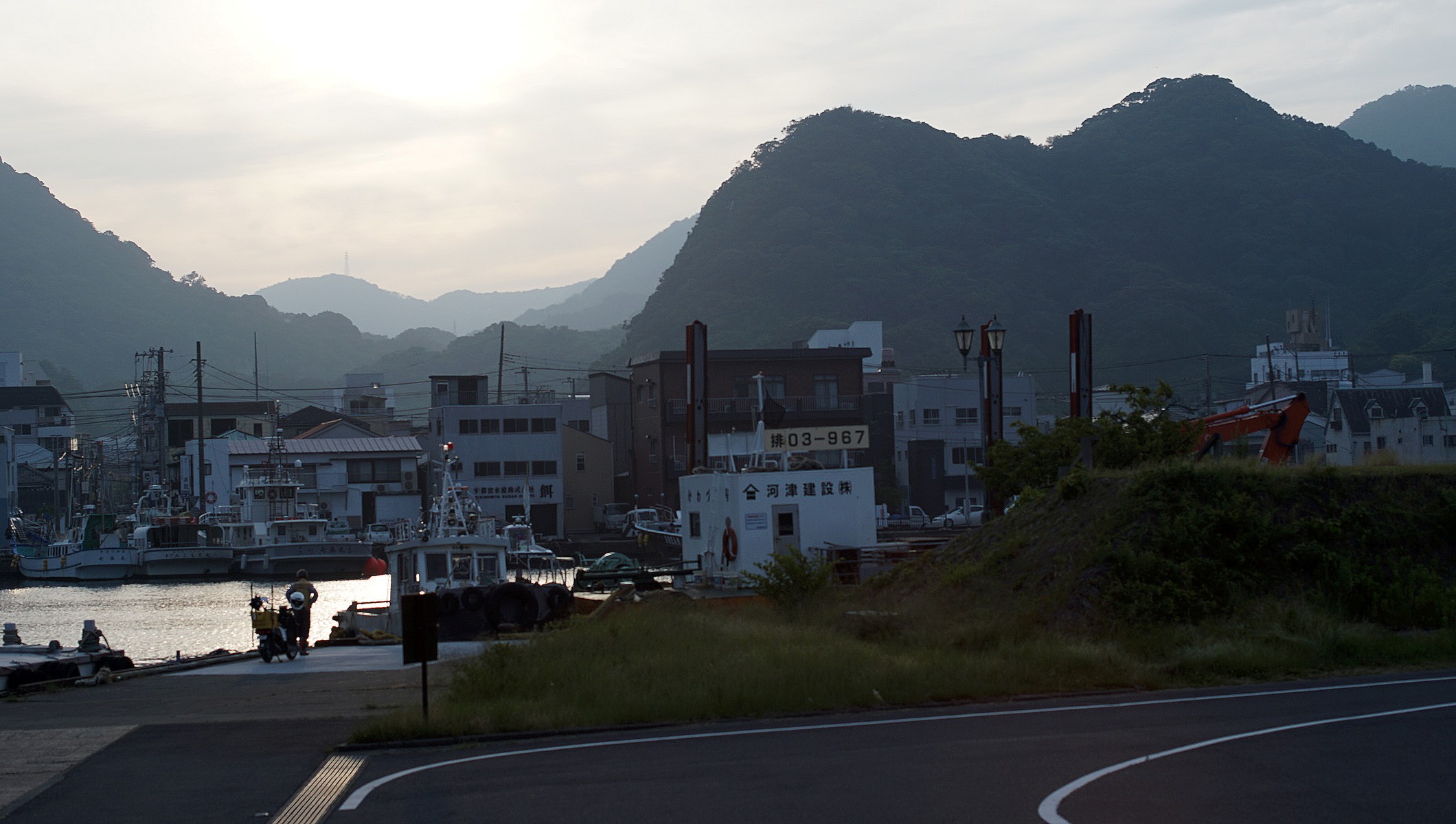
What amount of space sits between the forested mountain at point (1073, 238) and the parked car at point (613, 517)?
40.8 meters

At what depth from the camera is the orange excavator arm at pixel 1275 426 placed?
28.8 metres

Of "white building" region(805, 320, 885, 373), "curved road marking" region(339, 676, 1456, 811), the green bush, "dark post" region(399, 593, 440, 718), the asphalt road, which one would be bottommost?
"curved road marking" region(339, 676, 1456, 811)

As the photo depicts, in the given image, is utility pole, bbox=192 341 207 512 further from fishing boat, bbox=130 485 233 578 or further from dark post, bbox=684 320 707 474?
dark post, bbox=684 320 707 474

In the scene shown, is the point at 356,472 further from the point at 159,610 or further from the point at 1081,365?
the point at 1081,365

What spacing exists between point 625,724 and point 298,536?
6074 centimetres

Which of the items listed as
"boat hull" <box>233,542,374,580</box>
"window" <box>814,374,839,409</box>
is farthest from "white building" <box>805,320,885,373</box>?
"boat hull" <box>233,542,374,580</box>

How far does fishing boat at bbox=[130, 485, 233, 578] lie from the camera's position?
2712 inches

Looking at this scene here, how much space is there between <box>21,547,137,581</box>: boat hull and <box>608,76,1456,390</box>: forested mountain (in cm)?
6239

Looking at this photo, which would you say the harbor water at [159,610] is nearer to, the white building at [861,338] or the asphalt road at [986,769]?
the asphalt road at [986,769]

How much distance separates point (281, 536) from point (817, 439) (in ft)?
145

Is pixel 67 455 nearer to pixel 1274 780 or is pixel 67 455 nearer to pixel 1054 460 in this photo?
pixel 1054 460

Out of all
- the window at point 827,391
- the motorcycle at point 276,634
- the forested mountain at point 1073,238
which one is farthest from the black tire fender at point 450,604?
the forested mountain at point 1073,238

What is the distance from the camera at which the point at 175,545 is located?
233 feet

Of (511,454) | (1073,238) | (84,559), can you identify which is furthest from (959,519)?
(1073,238)
